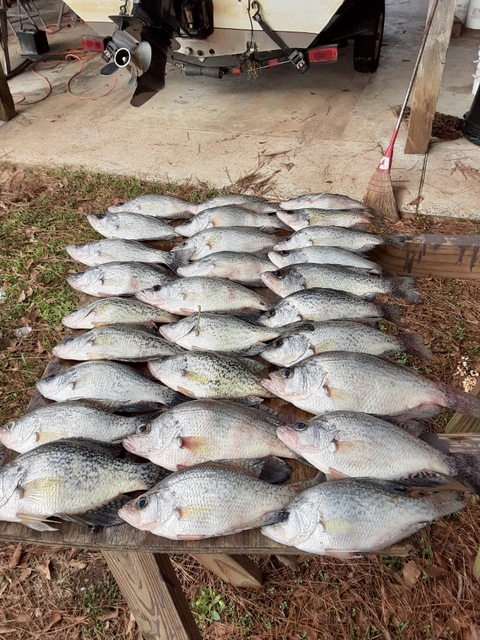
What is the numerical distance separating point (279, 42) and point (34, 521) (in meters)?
5.42

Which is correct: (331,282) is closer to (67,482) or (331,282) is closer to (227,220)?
(227,220)

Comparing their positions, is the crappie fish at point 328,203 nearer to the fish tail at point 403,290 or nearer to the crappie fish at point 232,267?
the crappie fish at point 232,267

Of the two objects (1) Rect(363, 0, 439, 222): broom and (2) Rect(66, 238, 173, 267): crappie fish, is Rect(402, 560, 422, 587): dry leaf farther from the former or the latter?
(1) Rect(363, 0, 439, 222): broom

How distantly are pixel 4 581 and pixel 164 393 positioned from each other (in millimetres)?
1615

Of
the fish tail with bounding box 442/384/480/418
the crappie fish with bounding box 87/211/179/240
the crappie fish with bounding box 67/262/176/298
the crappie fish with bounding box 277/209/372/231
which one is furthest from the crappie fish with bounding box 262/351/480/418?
the crappie fish with bounding box 87/211/179/240

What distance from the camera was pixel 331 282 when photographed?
2.42m

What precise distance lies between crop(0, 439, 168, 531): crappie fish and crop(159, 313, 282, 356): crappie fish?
588 mm

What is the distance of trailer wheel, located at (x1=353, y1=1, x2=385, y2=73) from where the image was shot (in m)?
6.59

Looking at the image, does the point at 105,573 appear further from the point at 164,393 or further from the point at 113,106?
the point at 113,106

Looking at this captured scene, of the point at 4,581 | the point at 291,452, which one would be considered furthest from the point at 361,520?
the point at 4,581

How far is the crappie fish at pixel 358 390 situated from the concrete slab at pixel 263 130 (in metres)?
3.36

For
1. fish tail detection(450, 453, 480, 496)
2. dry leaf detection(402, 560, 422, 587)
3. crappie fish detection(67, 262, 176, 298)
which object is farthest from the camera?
dry leaf detection(402, 560, 422, 587)

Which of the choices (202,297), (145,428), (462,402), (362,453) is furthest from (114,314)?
(462,402)

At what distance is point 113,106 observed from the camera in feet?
22.6
